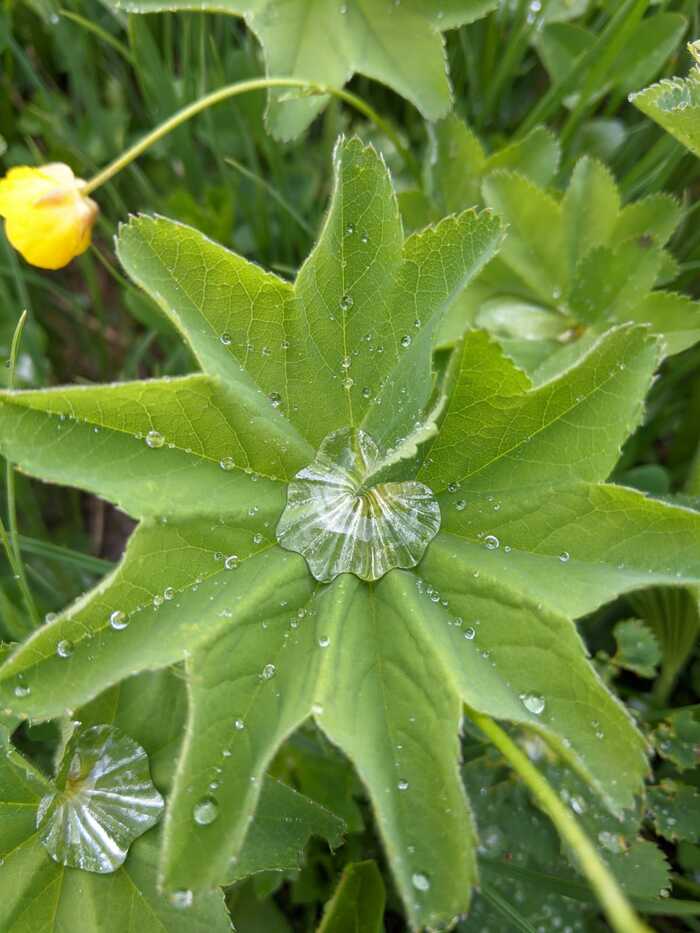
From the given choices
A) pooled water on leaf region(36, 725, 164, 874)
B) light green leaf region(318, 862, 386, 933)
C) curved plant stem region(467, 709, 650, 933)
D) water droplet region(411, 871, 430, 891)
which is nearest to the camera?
curved plant stem region(467, 709, 650, 933)

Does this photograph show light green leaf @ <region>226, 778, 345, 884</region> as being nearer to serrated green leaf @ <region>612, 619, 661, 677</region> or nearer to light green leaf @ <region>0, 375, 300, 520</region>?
light green leaf @ <region>0, 375, 300, 520</region>

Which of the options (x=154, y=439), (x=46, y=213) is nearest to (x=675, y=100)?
(x=154, y=439)

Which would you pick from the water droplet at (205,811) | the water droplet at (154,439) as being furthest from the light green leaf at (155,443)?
the water droplet at (205,811)

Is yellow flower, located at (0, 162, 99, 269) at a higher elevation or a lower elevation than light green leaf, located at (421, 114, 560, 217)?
lower

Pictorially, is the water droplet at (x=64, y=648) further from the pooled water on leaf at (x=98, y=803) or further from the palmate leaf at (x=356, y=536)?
the pooled water on leaf at (x=98, y=803)

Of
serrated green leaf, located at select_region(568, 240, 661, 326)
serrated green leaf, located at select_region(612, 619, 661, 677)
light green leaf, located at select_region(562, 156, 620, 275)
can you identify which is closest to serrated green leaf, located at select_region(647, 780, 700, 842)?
serrated green leaf, located at select_region(612, 619, 661, 677)

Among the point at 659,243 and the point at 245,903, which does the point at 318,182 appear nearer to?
→ the point at 659,243

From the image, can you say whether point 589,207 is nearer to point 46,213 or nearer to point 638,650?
point 638,650
